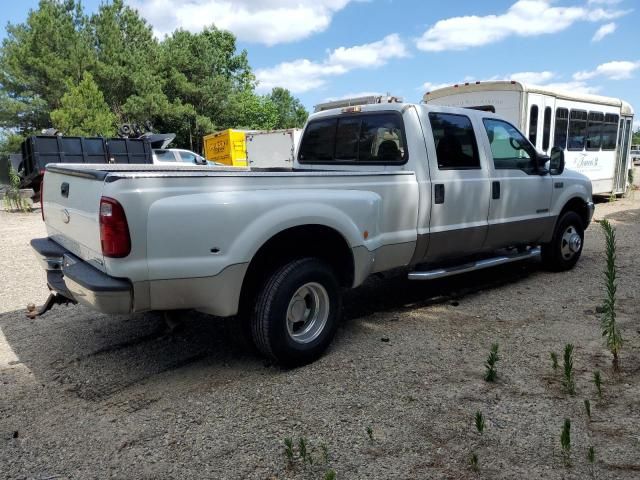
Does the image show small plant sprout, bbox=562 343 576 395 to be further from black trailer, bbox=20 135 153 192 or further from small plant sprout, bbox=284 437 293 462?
black trailer, bbox=20 135 153 192

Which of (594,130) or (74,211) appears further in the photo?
(594,130)

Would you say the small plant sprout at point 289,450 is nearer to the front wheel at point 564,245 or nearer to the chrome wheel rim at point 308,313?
the chrome wheel rim at point 308,313

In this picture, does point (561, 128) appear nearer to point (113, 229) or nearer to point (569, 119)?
point (569, 119)

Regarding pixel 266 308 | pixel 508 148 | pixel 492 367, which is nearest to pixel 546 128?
pixel 508 148

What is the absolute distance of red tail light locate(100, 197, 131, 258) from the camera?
298 cm

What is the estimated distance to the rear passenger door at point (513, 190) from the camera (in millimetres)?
5461

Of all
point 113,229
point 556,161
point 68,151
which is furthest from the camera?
point 68,151

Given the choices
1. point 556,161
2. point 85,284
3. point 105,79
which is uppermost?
point 105,79

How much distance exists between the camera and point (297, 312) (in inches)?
154

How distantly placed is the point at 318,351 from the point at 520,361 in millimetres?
1530

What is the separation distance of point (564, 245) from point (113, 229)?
5.64 m

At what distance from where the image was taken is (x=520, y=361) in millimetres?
3977

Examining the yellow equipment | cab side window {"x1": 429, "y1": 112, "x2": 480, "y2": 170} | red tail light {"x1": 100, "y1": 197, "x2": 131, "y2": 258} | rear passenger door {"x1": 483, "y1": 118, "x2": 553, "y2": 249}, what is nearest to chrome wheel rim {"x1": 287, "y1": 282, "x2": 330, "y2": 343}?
red tail light {"x1": 100, "y1": 197, "x2": 131, "y2": 258}

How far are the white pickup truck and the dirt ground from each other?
19.1 inches
